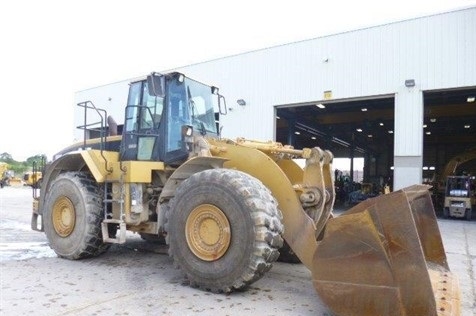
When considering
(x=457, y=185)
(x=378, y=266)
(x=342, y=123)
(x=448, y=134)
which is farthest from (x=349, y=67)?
(x=448, y=134)

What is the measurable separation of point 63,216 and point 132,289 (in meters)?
2.30

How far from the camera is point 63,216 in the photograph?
257 inches

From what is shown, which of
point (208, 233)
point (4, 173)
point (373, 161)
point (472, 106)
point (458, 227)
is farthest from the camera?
point (373, 161)

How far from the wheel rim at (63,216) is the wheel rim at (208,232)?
245 centimetres

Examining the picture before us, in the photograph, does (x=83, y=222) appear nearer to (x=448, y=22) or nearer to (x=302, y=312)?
(x=302, y=312)

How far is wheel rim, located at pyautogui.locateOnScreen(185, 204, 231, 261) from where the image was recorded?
4.56 meters

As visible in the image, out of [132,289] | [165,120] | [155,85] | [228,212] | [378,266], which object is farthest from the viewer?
[165,120]

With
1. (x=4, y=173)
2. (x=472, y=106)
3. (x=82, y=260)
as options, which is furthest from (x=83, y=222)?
(x=4, y=173)

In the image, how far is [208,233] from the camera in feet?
15.6

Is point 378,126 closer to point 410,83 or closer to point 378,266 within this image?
point 410,83

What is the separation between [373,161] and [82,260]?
40866 mm

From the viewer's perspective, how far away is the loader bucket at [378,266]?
3.38 meters

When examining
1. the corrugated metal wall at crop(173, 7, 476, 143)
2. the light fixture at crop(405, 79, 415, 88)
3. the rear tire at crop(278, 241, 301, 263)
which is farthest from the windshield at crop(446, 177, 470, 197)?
the rear tire at crop(278, 241, 301, 263)

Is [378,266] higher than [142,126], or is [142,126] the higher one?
[142,126]
